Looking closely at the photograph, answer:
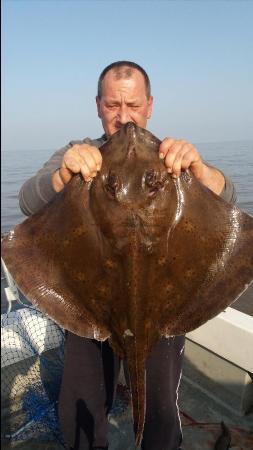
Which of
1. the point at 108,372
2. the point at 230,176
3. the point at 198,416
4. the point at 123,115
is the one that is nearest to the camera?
the point at 108,372

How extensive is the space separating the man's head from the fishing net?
2.72 metres

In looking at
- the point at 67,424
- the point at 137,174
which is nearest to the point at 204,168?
the point at 137,174

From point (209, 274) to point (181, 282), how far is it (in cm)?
Result: 19

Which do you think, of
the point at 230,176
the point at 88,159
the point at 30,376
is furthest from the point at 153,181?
the point at 30,376

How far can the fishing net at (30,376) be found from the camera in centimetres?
405

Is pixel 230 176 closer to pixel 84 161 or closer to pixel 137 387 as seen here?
pixel 84 161

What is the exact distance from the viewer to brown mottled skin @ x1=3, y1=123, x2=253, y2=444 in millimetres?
2324

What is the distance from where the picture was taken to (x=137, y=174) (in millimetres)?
2314

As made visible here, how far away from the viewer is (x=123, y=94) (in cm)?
330

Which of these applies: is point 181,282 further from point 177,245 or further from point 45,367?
point 45,367

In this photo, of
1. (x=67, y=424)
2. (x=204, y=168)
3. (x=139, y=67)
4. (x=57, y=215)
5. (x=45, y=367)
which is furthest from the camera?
(x=45, y=367)

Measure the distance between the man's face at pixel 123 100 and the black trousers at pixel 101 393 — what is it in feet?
6.21

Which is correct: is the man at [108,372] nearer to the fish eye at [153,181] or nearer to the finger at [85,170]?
the finger at [85,170]

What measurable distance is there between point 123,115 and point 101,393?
2360 mm
